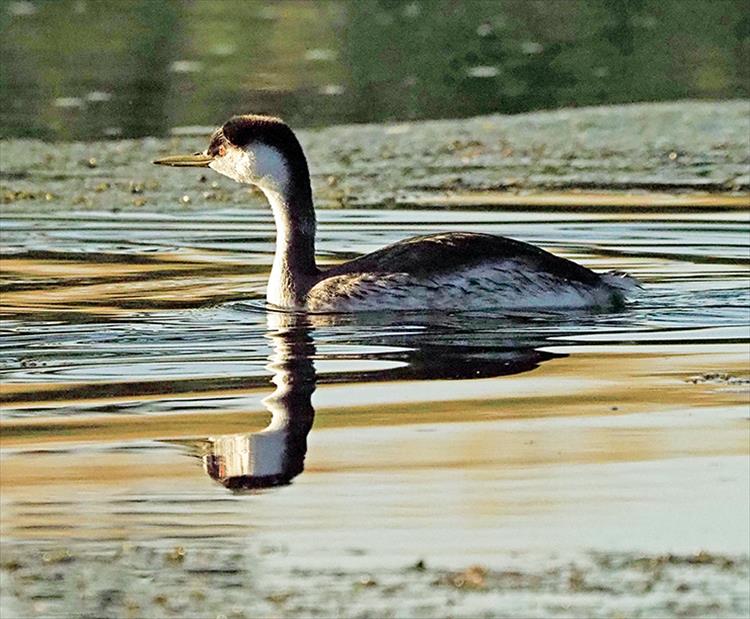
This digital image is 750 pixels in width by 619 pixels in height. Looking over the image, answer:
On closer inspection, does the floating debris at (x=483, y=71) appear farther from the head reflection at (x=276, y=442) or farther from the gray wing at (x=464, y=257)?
the head reflection at (x=276, y=442)

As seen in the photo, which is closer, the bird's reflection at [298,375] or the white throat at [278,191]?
the bird's reflection at [298,375]

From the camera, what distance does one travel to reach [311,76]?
25.2 meters

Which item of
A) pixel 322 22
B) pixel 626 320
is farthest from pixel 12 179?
pixel 322 22

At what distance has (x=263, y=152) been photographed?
40.6 ft

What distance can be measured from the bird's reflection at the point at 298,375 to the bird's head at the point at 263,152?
0.97 meters

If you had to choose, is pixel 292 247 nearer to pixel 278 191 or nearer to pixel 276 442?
pixel 278 191

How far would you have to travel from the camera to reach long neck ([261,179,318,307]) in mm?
12039

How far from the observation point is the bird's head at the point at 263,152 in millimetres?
12344

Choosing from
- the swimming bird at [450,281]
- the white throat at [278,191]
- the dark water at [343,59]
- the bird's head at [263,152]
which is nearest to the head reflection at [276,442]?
the swimming bird at [450,281]

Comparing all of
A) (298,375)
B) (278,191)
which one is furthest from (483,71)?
(298,375)

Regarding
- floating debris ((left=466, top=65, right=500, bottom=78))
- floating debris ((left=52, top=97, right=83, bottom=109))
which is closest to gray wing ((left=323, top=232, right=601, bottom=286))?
floating debris ((left=52, top=97, right=83, bottom=109))

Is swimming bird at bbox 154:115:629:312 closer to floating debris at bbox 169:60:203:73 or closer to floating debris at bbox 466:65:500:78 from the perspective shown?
floating debris at bbox 466:65:500:78

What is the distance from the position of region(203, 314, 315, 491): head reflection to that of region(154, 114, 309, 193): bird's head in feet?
7.06

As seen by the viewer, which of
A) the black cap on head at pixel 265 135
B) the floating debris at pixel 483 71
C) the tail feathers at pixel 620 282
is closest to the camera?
the tail feathers at pixel 620 282
